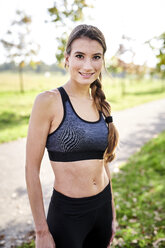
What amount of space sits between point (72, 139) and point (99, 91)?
73 centimetres

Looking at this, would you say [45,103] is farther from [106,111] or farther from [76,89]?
[106,111]

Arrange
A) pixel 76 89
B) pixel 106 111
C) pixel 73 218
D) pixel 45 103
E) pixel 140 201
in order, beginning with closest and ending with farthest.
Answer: pixel 45 103 → pixel 73 218 → pixel 76 89 → pixel 106 111 → pixel 140 201

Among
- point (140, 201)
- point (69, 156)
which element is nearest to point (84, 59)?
point (69, 156)

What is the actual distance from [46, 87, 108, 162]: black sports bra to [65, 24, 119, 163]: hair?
0.25 metres

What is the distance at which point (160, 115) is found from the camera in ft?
47.5

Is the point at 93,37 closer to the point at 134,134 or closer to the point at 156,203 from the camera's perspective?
the point at 156,203

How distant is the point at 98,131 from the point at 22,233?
107 inches

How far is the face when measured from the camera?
1687 millimetres

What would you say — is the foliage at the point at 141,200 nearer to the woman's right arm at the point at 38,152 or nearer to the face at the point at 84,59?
the woman's right arm at the point at 38,152

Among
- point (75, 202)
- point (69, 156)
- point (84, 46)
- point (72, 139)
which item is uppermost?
point (84, 46)

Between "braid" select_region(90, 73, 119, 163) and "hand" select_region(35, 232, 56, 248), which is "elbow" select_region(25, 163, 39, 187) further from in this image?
"braid" select_region(90, 73, 119, 163)

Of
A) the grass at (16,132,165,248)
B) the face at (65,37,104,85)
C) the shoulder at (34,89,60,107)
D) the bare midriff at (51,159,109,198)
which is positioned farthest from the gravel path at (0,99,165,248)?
the shoulder at (34,89,60,107)

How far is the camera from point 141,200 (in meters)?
4.53

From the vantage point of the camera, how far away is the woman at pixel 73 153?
5.08 feet
